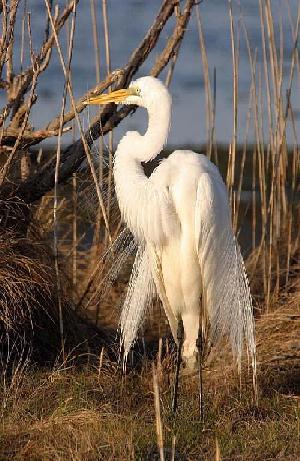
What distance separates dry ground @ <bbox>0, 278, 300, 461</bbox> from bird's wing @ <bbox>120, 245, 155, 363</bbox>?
0.68ft

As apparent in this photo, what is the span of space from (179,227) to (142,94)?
0.61m

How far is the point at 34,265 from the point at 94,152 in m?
0.75

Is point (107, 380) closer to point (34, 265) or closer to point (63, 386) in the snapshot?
point (63, 386)

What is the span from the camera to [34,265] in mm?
4727

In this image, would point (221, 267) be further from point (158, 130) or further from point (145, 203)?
point (158, 130)

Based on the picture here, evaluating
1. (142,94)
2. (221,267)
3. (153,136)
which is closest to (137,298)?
(221,267)

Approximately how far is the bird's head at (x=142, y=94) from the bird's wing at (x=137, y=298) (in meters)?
0.76

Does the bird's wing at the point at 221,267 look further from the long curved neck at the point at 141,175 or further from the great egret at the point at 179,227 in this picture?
the long curved neck at the point at 141,175

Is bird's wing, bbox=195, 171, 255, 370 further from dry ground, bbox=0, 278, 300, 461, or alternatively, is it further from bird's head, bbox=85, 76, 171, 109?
bird's head, bbox=85, 76, 171, 109

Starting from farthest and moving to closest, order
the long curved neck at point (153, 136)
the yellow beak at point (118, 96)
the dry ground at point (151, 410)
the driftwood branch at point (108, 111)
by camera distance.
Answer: the driftwood branch at point (108, 111)
the yellow beak at point (118, 96)
the long curved neck at point (153, 136)
the dry ground at point (151, 410)

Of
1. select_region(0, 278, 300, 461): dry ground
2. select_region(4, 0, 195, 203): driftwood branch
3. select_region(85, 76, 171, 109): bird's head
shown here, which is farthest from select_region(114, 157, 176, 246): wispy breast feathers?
select_region(0, 278, 300, 461): dry ground

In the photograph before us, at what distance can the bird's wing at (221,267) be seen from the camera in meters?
4.30

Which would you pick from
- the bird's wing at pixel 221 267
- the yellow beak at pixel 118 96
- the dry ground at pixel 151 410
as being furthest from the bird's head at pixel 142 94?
the dry ground at pixel 151 410

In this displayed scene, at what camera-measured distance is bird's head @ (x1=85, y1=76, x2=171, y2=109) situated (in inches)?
168
